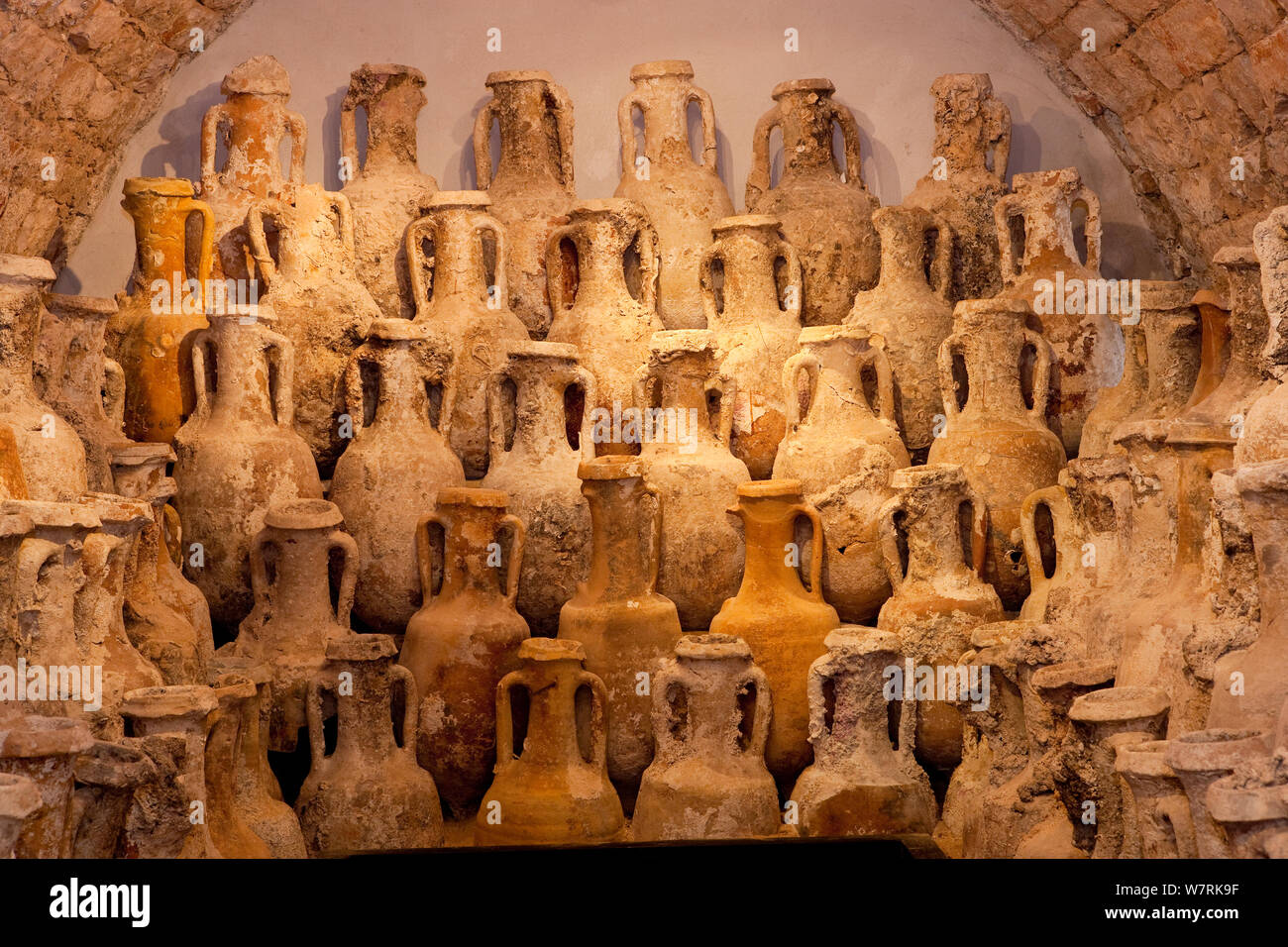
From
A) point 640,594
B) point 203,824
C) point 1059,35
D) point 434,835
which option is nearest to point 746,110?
point 1059,35

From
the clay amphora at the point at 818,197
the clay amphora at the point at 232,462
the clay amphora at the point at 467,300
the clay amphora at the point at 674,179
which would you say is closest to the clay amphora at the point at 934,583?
the clay amphora at the point at 818,197

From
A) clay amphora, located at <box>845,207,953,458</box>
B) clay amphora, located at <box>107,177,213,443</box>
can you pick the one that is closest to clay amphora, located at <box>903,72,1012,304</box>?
clay amphora, located at <box>845,207,953,458</box>

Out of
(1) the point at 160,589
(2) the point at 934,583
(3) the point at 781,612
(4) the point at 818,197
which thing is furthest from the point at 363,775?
(4) the point at 818,197

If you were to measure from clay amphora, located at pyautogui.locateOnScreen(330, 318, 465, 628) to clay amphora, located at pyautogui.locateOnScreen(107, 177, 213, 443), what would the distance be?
542mm

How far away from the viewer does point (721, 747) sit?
4238mm

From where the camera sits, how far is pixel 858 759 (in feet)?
14.0

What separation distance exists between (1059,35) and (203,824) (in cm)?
384

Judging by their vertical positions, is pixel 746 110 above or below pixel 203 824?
above

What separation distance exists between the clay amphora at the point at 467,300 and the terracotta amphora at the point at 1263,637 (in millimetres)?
2681

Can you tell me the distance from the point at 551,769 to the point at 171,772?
1130 mm

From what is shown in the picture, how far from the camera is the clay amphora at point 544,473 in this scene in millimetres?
4871

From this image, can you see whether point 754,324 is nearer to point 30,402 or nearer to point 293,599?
point 293,599

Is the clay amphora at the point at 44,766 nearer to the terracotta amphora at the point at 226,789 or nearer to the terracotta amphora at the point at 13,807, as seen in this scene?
the terracotta amphora at the point at 13,807
